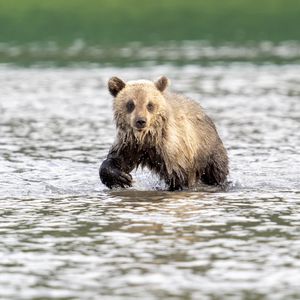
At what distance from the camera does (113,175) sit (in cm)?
1273

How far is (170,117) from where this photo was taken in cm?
1261

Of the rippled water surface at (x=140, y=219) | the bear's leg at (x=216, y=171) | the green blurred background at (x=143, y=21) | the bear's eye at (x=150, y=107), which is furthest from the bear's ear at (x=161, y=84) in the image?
the green blurred background at (x=143, y=21)

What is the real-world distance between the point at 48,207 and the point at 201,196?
1.65 meters

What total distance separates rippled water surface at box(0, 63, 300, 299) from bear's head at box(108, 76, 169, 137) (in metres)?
0.72

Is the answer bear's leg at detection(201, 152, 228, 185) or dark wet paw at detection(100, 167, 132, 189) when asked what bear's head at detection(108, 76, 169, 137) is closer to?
dark wet paw at detection(100, 167, 132, 189)

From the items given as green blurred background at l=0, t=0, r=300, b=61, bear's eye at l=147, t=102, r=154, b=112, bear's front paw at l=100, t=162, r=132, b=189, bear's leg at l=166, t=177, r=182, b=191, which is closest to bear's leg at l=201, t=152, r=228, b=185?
bear's leg at l=166, t=177, r=182, b=191

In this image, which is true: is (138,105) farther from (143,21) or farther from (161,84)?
(143,21)

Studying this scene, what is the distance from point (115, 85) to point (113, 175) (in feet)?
3.07

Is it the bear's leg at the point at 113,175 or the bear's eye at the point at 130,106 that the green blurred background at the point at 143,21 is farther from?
the bear's eye at the point at 130,106

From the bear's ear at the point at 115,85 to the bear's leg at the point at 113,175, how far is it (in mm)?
720

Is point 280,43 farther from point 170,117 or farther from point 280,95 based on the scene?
point 170,117

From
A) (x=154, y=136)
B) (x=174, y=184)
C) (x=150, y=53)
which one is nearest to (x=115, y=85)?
(x=154, y=136)

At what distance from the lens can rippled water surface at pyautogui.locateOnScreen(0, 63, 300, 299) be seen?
8.41 meters

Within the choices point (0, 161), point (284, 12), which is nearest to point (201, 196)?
point (0, 161)
